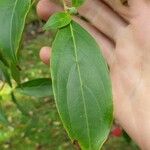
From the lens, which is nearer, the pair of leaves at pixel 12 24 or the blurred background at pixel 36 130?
the pair of leaves at pixel 12 24

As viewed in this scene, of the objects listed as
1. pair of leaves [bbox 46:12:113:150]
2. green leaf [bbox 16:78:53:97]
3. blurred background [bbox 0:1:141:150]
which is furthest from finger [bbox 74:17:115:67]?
blurred background [bbox 0:1:141:150]

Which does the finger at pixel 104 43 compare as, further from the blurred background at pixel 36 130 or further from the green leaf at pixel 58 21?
the blurred background at pixel 36 130

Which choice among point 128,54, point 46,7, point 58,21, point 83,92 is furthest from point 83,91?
point 46,7

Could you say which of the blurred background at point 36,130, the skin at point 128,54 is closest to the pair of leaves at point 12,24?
the skin at point 128,54

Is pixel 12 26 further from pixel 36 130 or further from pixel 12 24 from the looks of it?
pixel 36 130

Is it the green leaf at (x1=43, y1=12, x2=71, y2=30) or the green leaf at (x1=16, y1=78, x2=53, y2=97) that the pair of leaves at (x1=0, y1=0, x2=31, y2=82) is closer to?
the green leaf at (x1=43, y1=12, x2=71, y2=30)
